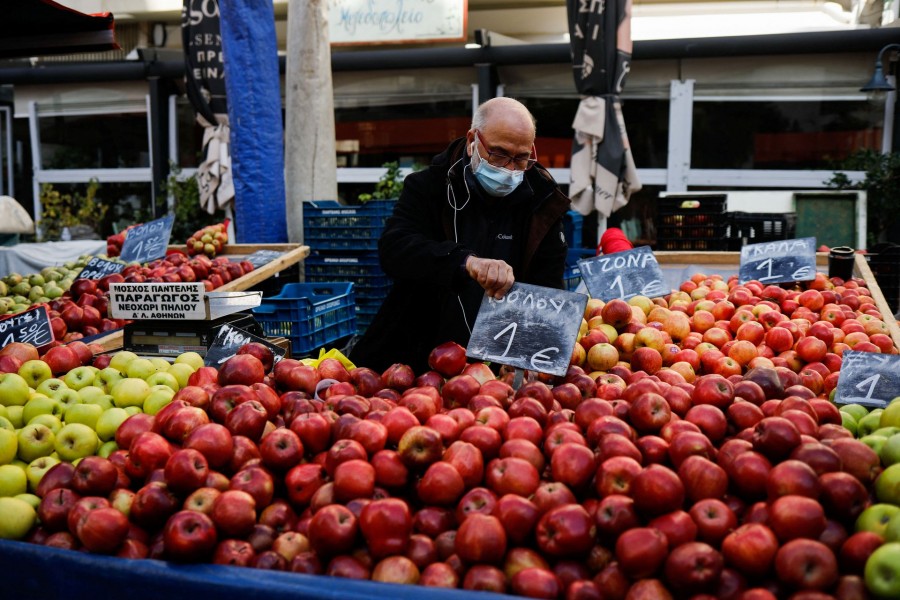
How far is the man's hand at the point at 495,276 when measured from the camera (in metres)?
2.49

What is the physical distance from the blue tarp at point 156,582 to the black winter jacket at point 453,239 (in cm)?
162

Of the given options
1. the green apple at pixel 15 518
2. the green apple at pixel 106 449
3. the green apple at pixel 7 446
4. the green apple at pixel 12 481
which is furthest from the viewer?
the green apple at pixel 106 449

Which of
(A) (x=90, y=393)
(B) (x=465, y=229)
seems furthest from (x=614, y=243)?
(A) (x=90, y=393)

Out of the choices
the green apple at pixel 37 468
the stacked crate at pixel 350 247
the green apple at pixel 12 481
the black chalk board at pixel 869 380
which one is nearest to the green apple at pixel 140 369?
the green apple at pixel 37 468

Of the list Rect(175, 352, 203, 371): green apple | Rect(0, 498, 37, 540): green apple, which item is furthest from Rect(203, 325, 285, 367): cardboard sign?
Rect(0, 498, 37, 540): green apple

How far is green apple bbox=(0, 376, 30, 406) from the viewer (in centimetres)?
257

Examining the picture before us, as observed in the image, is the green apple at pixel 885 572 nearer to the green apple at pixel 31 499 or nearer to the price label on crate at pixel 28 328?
the green apple at pixel 31 499

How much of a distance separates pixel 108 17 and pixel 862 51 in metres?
8.94

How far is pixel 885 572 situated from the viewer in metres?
1.43

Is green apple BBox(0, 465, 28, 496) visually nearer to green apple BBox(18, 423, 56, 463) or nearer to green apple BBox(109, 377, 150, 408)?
green apple BBox(18, 423, 56, 463)

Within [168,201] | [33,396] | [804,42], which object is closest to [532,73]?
[804,42]

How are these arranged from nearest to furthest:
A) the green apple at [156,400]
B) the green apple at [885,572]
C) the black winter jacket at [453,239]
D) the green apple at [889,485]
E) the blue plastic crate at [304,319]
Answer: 1. the green apple at [885,572]
2. the green apple at [889,485]
3. the green apple at [156,400]
4. the black winter jacket at [453,239]
5. the blue plastic crate at [304,319]

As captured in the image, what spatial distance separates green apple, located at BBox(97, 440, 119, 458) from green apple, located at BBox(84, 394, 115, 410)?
23 cm

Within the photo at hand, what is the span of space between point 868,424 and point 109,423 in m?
2.39
